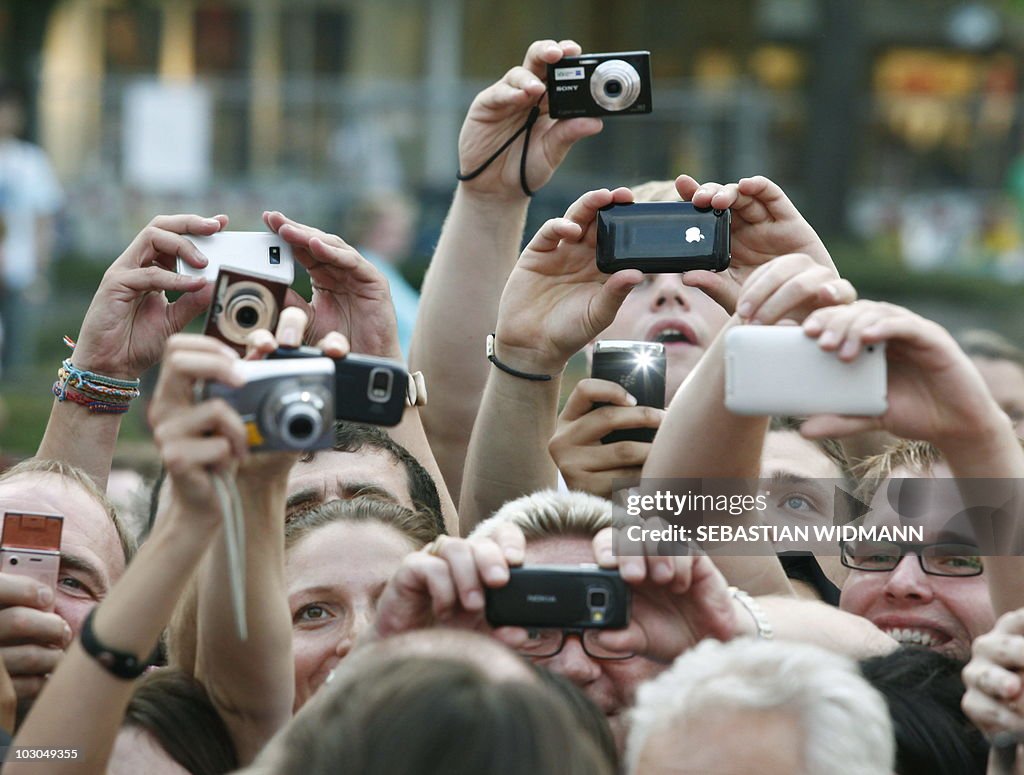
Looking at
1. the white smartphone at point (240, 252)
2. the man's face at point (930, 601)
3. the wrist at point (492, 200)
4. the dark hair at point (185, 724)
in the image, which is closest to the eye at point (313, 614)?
the dark hair at point (185, 724)

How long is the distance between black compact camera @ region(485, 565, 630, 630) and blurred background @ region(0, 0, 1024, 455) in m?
7.64

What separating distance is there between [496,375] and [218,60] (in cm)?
1758

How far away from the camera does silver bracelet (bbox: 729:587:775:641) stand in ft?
8.70

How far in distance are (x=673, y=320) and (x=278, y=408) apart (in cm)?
183

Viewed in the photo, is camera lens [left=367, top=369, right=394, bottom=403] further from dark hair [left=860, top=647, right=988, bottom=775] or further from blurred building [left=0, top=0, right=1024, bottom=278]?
blurred building [left=0, top=0, right=1024, bottom=278]

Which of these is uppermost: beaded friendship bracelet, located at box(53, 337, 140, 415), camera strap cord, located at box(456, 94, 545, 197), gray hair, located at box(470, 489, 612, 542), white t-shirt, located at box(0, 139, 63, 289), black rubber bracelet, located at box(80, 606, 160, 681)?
camera strap cord, located at box(456, 94, 545, 197)

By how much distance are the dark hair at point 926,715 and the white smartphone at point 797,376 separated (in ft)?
1.97

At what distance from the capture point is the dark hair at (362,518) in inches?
126

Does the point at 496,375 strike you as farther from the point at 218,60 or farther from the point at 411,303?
the point at 218,60

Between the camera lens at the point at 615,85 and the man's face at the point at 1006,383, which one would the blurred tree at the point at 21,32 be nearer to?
the man's face at the point at 1006,383

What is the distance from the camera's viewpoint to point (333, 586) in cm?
306

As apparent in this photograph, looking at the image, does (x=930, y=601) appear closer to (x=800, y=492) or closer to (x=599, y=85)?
(x=800, y=492)

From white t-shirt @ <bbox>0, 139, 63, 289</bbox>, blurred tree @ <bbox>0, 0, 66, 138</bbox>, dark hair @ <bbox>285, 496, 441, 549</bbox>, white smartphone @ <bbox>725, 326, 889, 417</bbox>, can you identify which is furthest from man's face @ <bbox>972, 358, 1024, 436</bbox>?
blurred tree @ <bbox>0, 0, 66, 138</bbox>

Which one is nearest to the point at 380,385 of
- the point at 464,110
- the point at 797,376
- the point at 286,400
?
the point at 286,400
